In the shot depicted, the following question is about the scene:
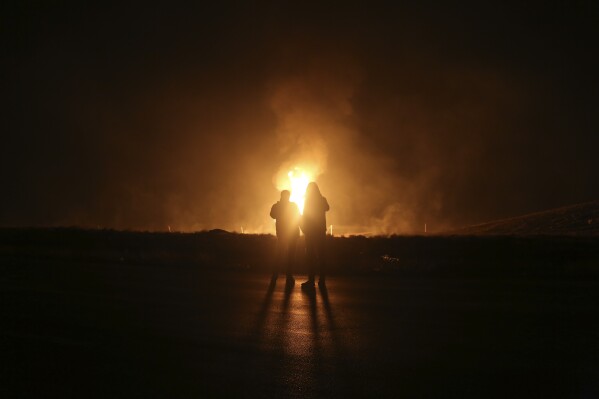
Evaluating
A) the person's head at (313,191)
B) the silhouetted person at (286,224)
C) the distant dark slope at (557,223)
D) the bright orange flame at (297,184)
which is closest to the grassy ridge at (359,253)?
the silhouetted person at (286,224)

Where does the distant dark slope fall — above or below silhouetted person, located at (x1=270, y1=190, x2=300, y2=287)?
above

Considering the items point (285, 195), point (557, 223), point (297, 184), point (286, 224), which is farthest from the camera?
point (297, 184)

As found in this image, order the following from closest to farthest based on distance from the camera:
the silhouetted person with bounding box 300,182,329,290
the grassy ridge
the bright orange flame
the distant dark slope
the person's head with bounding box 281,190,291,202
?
the silhouetted person with bounding box 300,182,329,290 → the person's head with bounding box 281,190,291,202 → the grassy ridge → the distant dark slope → the bright orange flame

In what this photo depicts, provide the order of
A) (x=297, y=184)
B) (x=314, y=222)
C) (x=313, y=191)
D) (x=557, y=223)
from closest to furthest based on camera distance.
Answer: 1. (x=314, y=222)
2. (x=313, y=191)
3. (x=557, y=223)
4. (x=297, y=184)

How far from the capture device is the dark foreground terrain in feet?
23.7

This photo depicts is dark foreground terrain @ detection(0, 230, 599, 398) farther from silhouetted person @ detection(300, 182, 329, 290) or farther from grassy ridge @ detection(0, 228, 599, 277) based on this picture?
silhouetted person @ detection(300, 182, 329, 290)

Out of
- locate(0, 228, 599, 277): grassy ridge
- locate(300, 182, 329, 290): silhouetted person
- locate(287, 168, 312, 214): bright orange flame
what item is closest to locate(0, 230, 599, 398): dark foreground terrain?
locate(0, 228, 599, 277): grassy ridge

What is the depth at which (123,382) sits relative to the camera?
24.2ft

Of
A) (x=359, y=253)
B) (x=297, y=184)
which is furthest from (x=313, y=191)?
(x=297, y=184)

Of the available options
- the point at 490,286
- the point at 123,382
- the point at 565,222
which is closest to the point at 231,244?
the point at 490,286

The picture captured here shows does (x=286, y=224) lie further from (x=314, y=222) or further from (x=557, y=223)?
(x=557, y=223)

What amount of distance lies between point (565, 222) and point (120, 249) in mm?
23777

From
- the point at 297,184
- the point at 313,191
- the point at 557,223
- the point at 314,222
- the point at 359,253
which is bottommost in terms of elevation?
the point at 359,253

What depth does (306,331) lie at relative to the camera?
9.95 m
